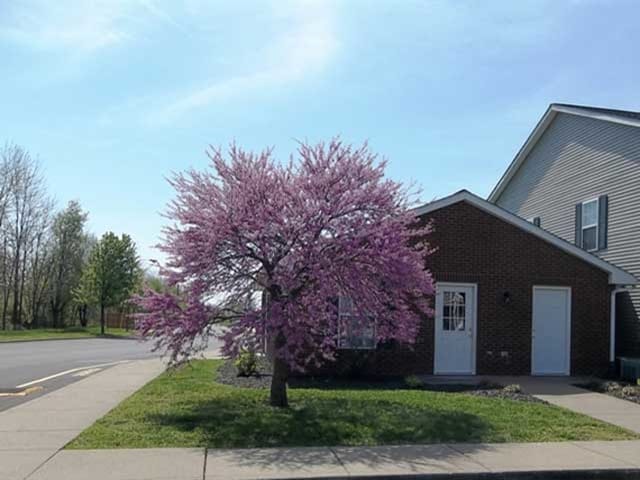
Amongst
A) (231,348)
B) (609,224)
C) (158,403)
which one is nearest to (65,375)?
(158,403)

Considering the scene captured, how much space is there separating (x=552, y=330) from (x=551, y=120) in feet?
27.9

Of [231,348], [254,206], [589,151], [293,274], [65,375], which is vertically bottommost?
[65,375]

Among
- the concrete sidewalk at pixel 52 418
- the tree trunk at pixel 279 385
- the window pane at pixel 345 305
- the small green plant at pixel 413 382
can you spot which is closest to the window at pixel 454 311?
the small green plant at pixel 413 382

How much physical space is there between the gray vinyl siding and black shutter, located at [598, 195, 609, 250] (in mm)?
152

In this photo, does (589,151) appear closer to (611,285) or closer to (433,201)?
(611,285)

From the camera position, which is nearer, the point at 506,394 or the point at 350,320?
the point at 350,320

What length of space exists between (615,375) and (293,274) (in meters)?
10.1

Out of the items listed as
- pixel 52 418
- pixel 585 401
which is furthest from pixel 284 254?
pixel 585 401

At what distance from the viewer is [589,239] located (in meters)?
18.8

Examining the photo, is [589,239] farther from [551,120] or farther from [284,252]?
[284,252]

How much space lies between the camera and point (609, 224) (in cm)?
1783

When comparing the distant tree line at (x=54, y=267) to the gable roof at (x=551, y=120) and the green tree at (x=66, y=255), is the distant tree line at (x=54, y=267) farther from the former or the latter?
the gable roof at (x=551, y=120)

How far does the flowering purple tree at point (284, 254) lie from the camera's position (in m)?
9.45

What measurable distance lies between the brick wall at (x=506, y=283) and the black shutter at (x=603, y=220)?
2375 mm
